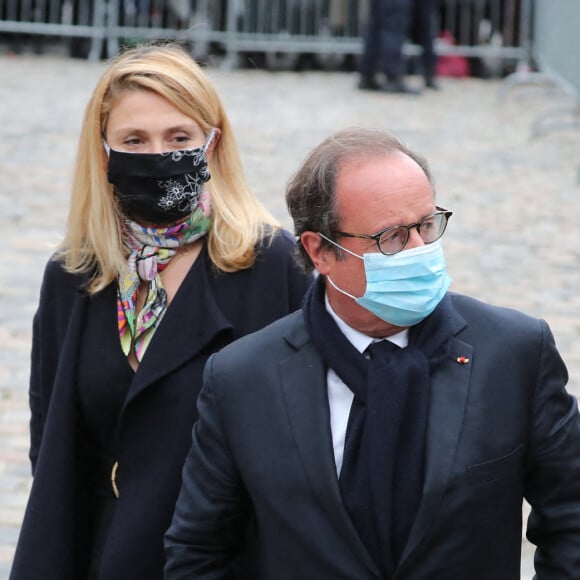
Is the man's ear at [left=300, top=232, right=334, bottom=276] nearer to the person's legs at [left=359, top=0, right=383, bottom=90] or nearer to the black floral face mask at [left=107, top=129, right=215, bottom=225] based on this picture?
the black floral face mask at [left=107, top=129, right=215, bottom=225]

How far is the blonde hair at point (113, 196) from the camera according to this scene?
10.6ft

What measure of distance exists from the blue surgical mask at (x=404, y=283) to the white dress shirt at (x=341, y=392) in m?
0.05

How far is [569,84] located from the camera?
572 inches

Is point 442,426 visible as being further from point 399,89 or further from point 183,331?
point 399,89

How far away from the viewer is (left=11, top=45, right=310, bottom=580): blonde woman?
3203 mm

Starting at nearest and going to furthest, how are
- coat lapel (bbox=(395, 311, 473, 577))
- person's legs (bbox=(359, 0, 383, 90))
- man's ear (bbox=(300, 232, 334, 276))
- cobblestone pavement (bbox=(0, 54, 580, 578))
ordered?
1. coat lapel (bbox=(395, 311, 473, 577))
2. man's ear (bbox=(300, 232, 334, 276))
3. cobblestone pavement (bbox=(0, 54, 580, 578))
4. person's legs (bbox=(359, 0, 383, 90))

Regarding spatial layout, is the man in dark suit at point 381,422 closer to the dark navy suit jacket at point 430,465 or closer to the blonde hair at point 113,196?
the dark navy suit jacket at point 430,465

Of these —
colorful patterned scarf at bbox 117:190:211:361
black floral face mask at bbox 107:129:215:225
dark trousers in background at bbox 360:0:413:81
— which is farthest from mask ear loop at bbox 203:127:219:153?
dark trousers in background at bbox 360:0:413:81

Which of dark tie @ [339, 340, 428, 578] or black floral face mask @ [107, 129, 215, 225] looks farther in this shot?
black floral face mask @ [107, 129, 215, 225]

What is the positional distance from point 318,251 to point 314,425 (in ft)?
1.29

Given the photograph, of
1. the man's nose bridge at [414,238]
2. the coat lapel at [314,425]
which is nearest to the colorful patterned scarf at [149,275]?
the coat lapel at [314,425]

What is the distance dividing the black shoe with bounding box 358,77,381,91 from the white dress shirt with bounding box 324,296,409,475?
1404 centimetres

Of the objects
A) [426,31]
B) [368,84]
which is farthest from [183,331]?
[368,84]

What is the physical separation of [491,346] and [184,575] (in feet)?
2.59
